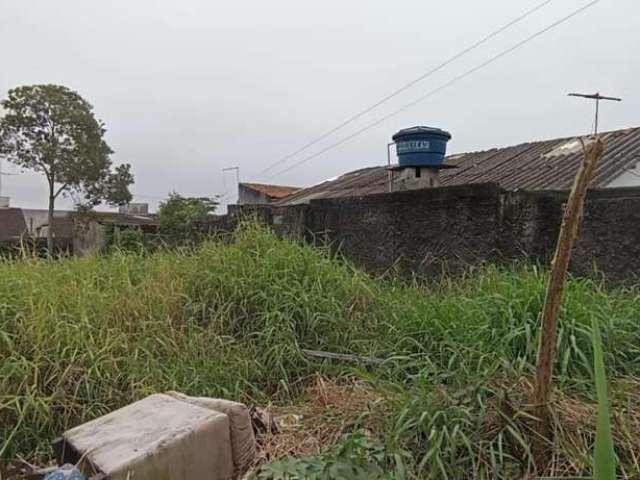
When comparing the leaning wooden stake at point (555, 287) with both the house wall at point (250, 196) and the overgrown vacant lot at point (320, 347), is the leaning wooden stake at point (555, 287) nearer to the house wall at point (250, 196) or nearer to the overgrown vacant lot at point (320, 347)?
the overgrown vacant lot at point (320, 347)

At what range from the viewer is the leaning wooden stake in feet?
4.77

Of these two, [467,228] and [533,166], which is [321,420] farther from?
[533,166]

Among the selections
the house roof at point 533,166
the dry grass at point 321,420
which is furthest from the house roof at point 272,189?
the dry grass at point 321,420

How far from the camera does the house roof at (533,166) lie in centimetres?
812

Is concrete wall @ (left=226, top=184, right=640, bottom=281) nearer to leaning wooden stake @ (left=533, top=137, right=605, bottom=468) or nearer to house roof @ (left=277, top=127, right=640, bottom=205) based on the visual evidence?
leaning wooden stake @ (left=533, top=137, right=605, bottom=468)

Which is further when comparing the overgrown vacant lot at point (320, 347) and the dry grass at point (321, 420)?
the dry grass at point (321, 420)

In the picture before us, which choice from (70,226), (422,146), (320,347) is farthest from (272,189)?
(320,347)

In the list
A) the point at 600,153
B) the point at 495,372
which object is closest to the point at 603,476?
the point at 600,153

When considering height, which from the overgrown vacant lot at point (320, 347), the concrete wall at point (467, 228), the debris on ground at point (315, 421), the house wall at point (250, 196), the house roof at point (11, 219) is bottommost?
the debris on ground at point (315, 421)

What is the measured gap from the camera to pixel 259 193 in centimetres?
1777

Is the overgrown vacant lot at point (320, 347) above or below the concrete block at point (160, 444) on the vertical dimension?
above

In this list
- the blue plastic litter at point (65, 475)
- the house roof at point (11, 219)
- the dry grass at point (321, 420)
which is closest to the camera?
the blue plastic litter at point (65, 475)

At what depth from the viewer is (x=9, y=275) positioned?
11.0 ft

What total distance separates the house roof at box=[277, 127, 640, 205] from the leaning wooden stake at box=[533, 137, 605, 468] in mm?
→ 5190
